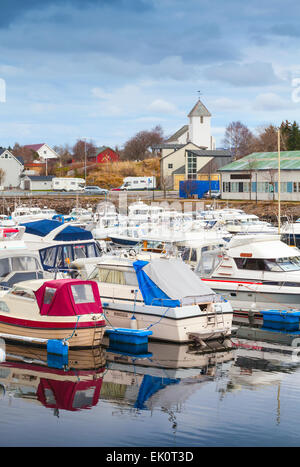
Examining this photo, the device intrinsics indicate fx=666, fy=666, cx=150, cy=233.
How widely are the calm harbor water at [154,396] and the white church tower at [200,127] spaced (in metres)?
86.4

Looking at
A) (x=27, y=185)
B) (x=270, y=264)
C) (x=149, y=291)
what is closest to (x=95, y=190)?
(x=27, y=185)

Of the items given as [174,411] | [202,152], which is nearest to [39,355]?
[174,411]

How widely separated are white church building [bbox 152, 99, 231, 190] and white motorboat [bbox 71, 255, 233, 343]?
2214 inches

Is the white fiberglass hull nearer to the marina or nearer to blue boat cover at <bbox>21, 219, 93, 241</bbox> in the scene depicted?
the marina

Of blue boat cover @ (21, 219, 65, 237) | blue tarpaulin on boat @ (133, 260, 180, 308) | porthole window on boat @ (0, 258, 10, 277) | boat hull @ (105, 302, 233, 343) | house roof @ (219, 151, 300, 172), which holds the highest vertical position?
house roof @ (219, 151, 300, 172)

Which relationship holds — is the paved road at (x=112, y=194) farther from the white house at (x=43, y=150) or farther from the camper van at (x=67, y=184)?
the white house at (x=43, y=150)

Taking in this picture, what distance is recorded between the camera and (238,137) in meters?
129

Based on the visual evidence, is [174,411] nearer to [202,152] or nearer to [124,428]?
[124,428]

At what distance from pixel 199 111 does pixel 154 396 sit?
92810 millimetres

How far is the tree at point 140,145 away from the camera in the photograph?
12838 centimetres

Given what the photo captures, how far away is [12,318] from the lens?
18688 mm

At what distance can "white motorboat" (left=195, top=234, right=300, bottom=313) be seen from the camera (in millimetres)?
22672

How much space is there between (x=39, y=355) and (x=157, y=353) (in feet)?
10.6

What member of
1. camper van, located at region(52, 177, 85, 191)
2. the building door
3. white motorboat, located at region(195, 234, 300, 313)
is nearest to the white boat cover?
white motorboat, located at region(195, 234, 300, 313)
